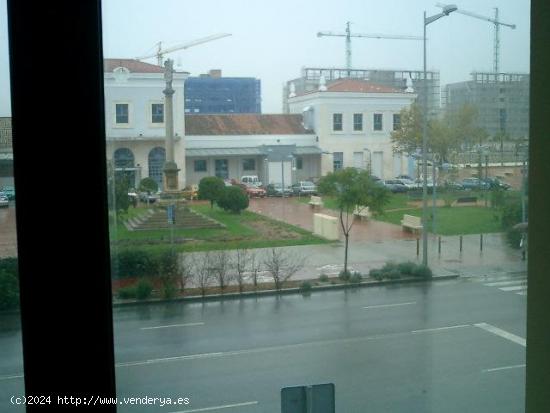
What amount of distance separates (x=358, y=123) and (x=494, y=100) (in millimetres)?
419

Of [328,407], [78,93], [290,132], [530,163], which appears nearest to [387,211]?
[290,132]

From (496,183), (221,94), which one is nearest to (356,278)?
(496,183)

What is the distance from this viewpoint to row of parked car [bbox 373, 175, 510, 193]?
1.56m

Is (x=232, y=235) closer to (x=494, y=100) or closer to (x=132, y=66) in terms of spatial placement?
(x=132, y=66)

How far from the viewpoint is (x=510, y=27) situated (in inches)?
58.8

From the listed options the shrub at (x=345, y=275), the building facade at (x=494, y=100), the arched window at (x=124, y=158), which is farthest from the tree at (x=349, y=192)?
the arched window at (x=124, y=158)

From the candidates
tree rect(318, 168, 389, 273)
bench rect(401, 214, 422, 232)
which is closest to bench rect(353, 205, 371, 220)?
tree rect(318, 168, 389, 273)

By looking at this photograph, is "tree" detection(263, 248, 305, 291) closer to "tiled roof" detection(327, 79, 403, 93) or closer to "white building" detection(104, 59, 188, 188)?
"white building" detection(104, 59, 188, 188)

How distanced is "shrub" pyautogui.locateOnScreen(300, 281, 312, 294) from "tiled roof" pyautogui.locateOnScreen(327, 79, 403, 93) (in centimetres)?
56

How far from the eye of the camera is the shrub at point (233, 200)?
4.56 ft

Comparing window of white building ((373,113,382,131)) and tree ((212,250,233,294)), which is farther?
window of white building ((373,113,382,131))

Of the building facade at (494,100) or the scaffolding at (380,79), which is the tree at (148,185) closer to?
the scaffolding at (380,79)

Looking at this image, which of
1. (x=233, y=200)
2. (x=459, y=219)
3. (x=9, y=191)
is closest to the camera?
(x=9, y=191)

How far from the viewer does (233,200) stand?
1.41m
